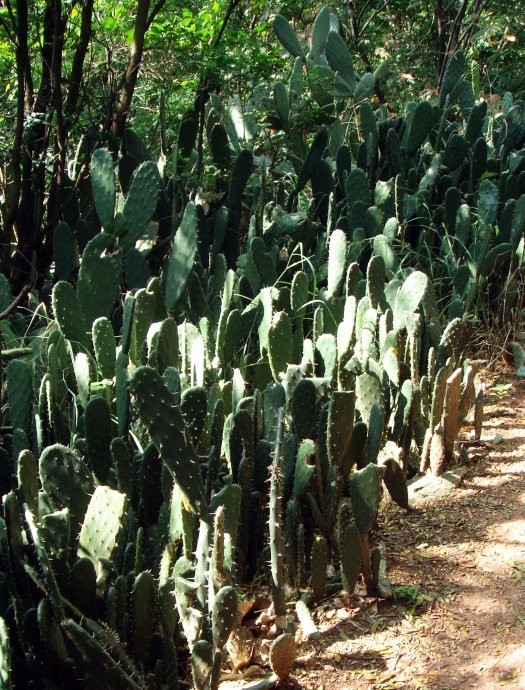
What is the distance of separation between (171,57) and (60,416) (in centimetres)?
358

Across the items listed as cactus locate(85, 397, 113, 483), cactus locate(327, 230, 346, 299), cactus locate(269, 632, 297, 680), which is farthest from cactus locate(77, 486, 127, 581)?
cactus locate(327, 230, 346, 299)

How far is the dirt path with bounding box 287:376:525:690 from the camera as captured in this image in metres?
1.97

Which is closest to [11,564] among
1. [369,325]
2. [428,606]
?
[428,606]

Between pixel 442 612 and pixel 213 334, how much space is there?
5.24 feet

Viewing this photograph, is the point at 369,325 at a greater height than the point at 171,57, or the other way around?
the point at 171,57

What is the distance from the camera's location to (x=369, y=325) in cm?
315

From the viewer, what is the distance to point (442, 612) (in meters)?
2.18

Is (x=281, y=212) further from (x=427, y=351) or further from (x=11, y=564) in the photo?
(x=11, y=564)

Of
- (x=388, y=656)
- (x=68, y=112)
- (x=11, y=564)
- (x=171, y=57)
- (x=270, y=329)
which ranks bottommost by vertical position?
(x=388, y=656)

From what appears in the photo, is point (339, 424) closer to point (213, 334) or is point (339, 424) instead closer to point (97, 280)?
point (213, 334)

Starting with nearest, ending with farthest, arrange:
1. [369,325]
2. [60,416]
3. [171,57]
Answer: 1. [60,416]
2. [369,325]
3. [171,57]

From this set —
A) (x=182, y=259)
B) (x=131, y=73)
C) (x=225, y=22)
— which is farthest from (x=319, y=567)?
(x=225, y=22)

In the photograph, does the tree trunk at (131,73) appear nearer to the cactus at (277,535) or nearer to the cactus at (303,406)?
the cactus at (303,406)

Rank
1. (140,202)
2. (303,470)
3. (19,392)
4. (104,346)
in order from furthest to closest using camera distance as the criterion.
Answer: (140,202) → (104,346) → (19,392) → (303,470)
